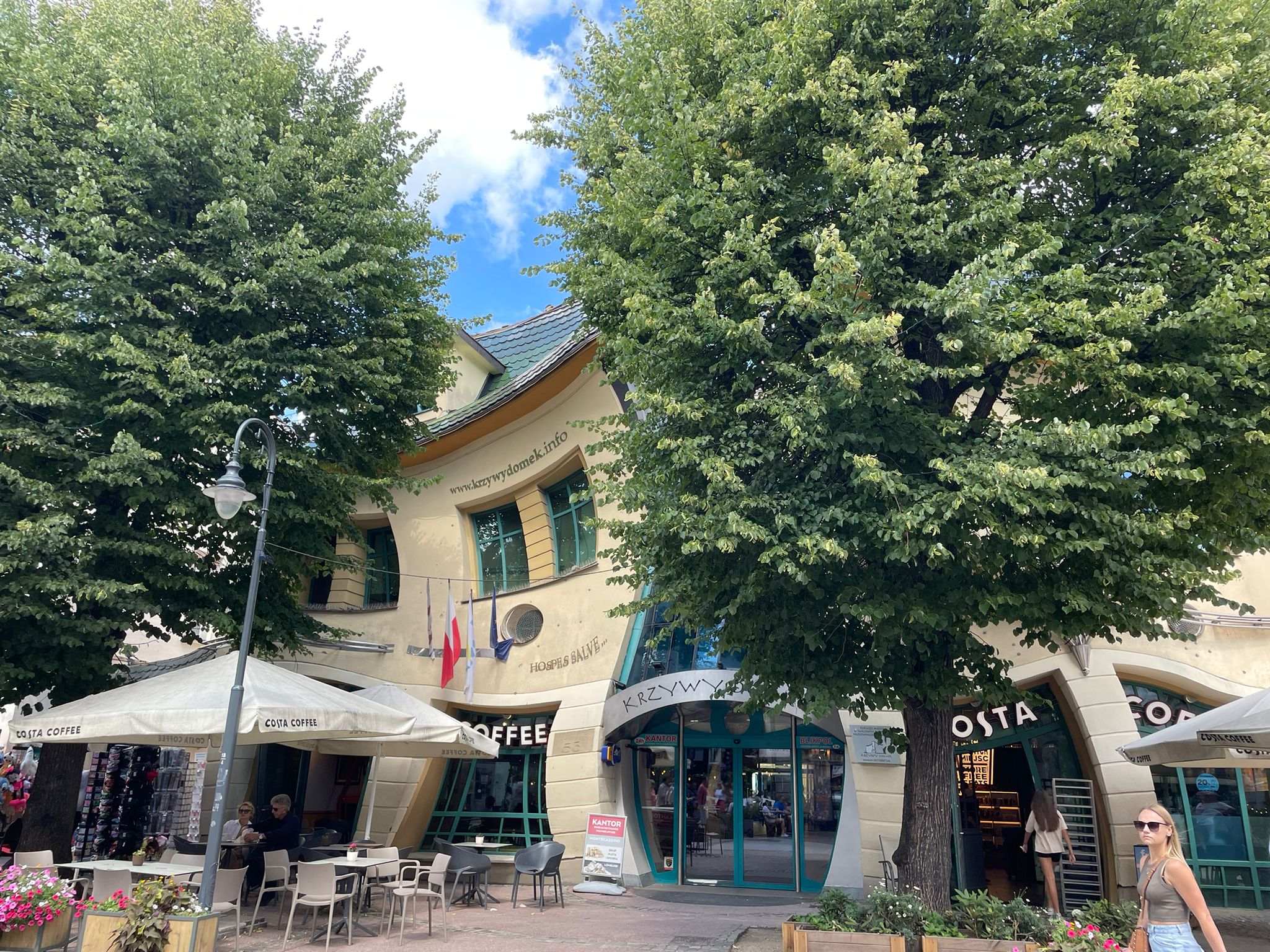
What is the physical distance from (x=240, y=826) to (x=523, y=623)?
6.37 metres

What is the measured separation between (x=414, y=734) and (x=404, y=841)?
7.19 metres

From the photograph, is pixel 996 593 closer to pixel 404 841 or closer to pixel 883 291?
pixel 883 291

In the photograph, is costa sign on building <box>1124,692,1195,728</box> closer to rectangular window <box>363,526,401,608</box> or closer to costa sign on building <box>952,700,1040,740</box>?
costa sign on building <box>952,700,1040,740</box>

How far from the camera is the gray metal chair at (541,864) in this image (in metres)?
12.5

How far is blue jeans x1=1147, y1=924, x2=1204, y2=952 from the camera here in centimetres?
541

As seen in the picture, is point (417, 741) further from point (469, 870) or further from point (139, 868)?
point (139, 868)

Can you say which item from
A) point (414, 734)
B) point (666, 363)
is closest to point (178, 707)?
point (414, 734)

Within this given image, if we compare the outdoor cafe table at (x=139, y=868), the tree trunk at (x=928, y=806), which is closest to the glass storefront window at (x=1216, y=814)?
the tree trunk at (x=928, y=806)

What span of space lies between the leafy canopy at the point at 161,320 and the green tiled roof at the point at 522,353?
12.4 ft

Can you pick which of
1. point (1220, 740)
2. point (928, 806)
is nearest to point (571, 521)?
point (928, 806)

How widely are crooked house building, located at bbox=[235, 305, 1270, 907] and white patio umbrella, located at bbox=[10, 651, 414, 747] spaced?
3.93m

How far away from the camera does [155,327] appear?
11273mm

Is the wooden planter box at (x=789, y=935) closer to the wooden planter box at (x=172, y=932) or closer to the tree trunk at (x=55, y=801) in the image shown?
the wooden planter box at (x=172, y=932)

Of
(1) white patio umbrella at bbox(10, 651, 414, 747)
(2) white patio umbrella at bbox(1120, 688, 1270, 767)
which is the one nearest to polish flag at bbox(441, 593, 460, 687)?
(1) white patio umbrella at bbox(10, 651, 414, 747)
